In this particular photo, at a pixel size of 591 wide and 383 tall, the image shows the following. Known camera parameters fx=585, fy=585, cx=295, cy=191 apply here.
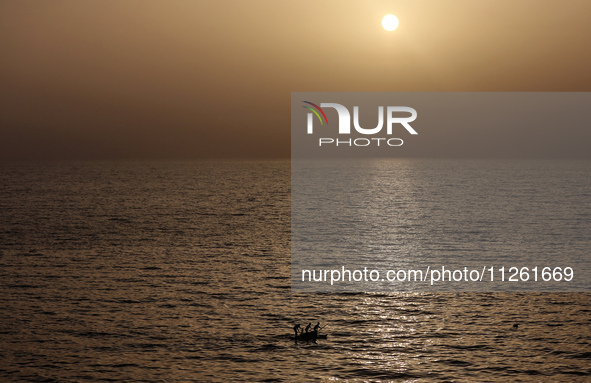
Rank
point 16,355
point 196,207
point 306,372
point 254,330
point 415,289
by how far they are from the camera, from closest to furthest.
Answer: point 306,372, point 16,355, point 254,330, point 415,289, point 196,207

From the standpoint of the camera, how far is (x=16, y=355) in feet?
123

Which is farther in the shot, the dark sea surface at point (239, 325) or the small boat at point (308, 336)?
the small boat at point (308, 336)

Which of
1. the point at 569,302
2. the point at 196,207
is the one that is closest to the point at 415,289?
the point at 569,302

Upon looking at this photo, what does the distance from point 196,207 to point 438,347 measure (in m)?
106

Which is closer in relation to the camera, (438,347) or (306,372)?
(306,372)

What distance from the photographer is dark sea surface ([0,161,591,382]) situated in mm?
35125

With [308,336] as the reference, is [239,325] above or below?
above

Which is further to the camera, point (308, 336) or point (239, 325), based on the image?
point (239, 325)

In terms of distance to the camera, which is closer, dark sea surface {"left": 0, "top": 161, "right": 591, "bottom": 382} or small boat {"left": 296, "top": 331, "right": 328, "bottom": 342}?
dark sea surface {"left": 0, "top": 161, "right": 591, "bottom": 382}

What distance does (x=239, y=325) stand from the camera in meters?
43.8

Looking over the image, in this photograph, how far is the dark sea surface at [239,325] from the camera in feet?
115

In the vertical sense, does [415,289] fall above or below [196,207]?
below

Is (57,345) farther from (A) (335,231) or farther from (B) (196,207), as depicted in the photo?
(B) (196,207)

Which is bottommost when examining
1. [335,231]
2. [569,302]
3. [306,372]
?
[306,372]
